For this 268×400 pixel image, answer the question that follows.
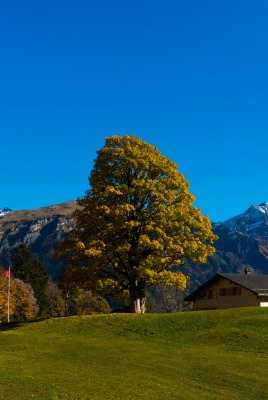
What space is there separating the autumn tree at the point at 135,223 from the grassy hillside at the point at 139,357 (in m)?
5.36

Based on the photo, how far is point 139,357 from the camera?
2912cm

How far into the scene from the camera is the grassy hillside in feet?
69.2

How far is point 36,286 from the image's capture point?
5241 inches

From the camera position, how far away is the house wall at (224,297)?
70.1 m

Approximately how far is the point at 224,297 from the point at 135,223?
31.6 meters

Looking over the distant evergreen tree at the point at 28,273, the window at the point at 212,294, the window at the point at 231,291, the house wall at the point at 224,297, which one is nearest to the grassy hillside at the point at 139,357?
the house wall at the point at 224,297

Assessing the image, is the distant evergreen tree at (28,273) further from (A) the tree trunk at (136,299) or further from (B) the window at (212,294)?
(A) the tree trunk at (136,299)

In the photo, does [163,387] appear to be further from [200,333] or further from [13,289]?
[13,289]

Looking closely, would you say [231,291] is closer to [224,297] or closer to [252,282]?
[224,297]

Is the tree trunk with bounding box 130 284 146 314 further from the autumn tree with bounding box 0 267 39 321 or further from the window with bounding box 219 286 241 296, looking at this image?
the autumn tree with bounding box 0 267 39 321

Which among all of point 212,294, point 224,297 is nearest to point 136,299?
point 224,297

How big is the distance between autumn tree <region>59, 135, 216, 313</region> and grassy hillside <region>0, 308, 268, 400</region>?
17.6ft

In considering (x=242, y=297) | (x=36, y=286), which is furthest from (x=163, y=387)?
(x=36, y=286)

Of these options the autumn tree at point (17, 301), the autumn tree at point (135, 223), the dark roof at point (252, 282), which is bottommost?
the autumn tree at point (17, 301)
